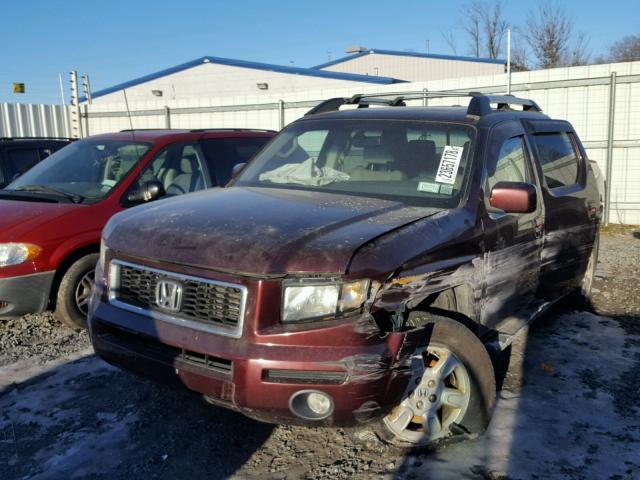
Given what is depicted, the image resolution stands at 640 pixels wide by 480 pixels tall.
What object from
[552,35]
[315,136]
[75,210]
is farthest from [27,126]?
[552,35]

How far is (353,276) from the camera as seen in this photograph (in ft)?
9.06

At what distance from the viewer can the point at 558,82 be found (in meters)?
11.2

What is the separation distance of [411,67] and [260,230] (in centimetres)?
3055

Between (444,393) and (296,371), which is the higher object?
(296,371)

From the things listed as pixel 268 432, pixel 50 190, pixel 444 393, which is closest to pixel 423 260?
pixel 444 393

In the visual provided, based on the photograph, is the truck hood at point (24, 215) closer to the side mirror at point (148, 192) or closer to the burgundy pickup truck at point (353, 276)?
the side mirror at point (148, 192)

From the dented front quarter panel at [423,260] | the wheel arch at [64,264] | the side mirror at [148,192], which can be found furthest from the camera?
the side mirror at [148,192]

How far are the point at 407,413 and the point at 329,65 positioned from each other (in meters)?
31.1

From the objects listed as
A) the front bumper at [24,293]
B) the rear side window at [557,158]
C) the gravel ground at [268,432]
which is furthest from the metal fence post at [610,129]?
the front bumper at [24,293]

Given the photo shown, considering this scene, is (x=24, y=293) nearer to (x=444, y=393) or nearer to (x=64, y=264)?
(x=64, y=264)

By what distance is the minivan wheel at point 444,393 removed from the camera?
10.5ft

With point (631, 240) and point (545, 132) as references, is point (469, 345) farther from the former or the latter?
point (631, 240)

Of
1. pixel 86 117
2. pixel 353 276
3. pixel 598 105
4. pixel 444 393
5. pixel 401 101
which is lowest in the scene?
pixel 444 393

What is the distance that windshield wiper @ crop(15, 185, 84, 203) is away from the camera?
18.4 feet
